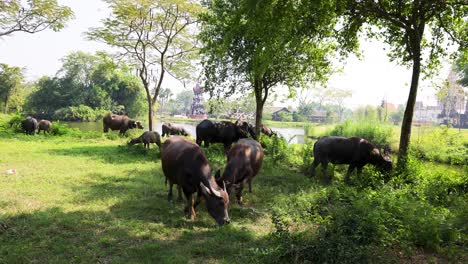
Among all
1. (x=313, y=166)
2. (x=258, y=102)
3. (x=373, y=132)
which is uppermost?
(x=258, y=102)

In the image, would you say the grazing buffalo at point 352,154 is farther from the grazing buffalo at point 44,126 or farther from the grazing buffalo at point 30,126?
the grazing buffalo at point 44,126

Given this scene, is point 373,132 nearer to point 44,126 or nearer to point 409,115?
point 409,115

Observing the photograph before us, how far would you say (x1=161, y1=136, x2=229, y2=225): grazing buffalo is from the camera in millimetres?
6508

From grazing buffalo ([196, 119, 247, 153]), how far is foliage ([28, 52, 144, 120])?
41910 millimetres

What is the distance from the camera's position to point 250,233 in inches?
243

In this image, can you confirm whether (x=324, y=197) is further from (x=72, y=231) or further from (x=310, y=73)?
(x=310, y=73)

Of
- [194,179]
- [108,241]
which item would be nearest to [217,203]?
[194,179]

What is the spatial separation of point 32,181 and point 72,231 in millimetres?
4310

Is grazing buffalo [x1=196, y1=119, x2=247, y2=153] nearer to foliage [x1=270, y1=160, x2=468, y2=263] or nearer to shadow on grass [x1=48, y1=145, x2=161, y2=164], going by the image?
shadow on grass [x1=48, y1=145, x2=161, y2=164]

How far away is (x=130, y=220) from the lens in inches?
259

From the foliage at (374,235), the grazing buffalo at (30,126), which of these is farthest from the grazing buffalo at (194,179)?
the grazing buffalo at (30,126)

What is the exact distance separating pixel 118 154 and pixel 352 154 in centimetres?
1012

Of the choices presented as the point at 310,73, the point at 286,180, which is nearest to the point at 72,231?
the point at 286,180

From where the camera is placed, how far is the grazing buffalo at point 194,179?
6.51m
